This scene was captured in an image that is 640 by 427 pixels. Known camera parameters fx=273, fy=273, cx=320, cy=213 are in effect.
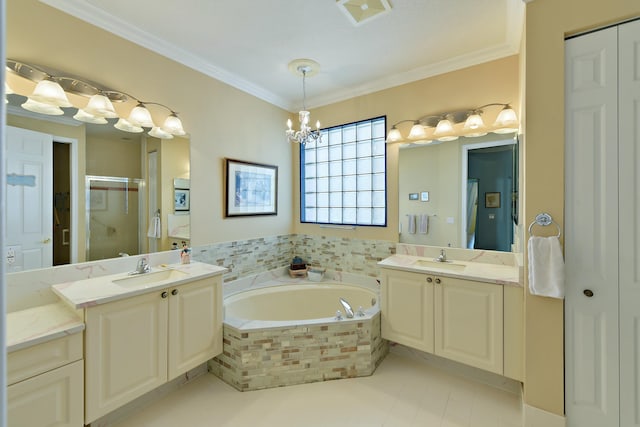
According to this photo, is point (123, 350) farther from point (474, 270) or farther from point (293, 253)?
point (474, 270)

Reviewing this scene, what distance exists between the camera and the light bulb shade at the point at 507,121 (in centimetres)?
222

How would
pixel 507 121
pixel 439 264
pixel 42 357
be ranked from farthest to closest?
pixel 439 264
pixel 507 121
pixel 42 357

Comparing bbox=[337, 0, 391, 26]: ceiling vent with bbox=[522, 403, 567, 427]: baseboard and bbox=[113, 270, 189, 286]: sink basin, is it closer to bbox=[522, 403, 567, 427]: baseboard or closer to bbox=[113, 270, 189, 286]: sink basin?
bbox=[113, 270, 189, 286]: sink basin

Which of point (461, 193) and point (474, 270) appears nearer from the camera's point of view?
point (474, 270)

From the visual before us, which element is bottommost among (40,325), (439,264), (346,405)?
(346,405)

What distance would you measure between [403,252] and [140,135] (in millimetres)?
2616

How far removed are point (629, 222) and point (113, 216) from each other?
3.23m

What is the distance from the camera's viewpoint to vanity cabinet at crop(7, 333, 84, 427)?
1.26 meters

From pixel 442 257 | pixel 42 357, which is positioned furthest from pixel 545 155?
pixel 42 357

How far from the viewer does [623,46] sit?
144 cm

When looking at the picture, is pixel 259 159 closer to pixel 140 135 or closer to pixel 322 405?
pixel 140 135

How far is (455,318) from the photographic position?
207 cm

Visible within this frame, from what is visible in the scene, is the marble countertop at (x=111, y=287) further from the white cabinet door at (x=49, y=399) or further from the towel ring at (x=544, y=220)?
the towel ring at (x=544, y=220)

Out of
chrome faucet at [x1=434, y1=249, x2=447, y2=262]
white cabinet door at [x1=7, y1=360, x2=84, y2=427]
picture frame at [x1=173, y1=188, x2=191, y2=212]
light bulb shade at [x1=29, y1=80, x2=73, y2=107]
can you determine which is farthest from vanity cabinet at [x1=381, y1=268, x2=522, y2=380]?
light bulb shade at [x1=29, y1=80, x2=73, y2=107]
